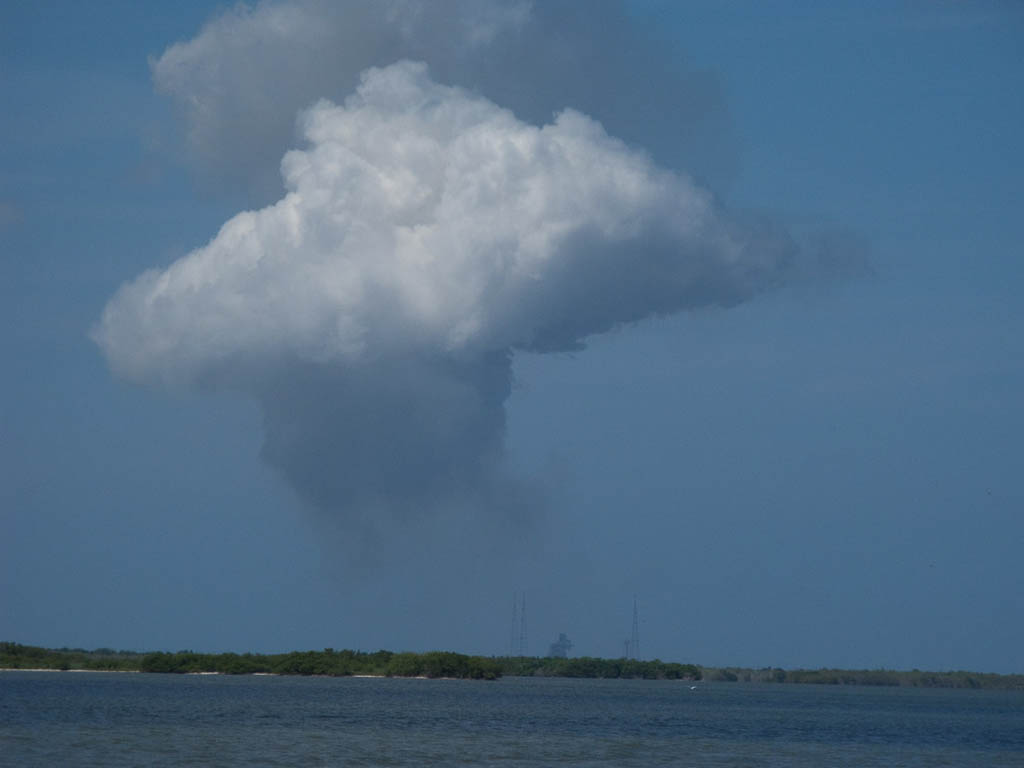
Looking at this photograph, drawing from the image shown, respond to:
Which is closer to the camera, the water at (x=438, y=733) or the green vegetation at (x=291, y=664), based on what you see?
the water at (x=438, y=733)

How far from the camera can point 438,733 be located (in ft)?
218

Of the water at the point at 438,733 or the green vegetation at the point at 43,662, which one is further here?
the green vegetation at the point at 43,662

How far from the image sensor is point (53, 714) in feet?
234

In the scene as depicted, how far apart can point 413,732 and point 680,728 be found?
60.9 ft

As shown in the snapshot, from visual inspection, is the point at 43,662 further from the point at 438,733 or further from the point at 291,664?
the point at 438,733

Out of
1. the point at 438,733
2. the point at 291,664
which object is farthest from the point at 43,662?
A: the point at 438,733

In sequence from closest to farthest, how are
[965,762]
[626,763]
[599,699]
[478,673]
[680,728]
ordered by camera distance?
[626,763] → [965,762] → [680,728] → [599,699] → [478,673]

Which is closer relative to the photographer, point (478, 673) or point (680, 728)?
point (680, 728)

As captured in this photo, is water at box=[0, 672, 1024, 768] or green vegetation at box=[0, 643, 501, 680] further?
green vegetation at box=[0, 643, 501, 680]

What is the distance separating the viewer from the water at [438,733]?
52.4 meters

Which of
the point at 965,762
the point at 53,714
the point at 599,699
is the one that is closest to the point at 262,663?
the point at 599,699

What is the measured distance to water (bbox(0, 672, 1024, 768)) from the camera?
52438 millimetres

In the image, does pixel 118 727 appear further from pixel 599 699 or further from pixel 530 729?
pixel 599 699

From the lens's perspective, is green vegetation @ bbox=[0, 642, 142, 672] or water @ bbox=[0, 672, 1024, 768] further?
green vegetation @ bbox=[0, 642, 142, 672]
